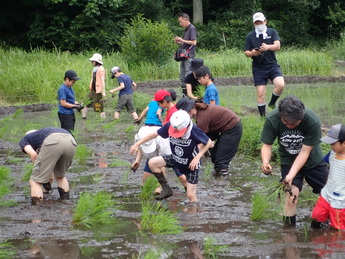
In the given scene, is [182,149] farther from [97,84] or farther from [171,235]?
[97,84]

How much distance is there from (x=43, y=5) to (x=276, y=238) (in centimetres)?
2479

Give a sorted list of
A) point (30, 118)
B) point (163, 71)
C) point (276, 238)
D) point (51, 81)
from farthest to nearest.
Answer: point (163, 71) < point (51, 81) < point (30, 118) < point (276, 238)

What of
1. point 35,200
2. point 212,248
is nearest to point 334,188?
point 212,248

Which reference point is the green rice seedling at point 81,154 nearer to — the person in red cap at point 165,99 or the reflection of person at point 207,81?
the reflection of person at point 207,81

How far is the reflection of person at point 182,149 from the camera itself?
23.9 ft

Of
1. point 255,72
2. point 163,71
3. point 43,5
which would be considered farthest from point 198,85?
point 43,5

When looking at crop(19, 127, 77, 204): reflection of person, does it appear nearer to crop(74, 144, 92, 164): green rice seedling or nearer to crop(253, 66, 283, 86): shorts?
crop(74, 144, 92, 164): green rice seedling

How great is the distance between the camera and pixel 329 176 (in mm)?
6434

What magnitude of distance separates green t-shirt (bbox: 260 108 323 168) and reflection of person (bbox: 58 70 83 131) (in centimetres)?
492

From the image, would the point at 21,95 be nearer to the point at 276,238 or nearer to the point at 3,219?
the point at 3,219

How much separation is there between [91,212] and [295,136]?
2098mm

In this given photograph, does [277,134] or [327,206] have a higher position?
[277,134]

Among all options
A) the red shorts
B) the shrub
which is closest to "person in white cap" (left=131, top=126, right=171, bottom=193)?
the red shorts

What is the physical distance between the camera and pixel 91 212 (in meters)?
6.68
